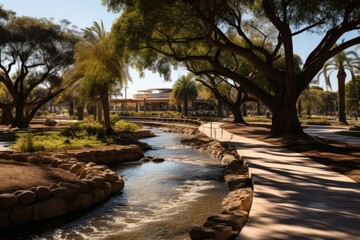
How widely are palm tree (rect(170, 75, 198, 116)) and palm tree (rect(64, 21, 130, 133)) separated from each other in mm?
32381

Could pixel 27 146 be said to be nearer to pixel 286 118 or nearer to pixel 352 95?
pixel 286 118

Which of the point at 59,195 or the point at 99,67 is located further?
the point at 99,67

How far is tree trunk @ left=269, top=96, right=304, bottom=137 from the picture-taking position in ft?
67.5

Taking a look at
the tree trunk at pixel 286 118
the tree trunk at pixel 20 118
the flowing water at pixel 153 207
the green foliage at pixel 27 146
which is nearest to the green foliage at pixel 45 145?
the green foliage at pixel 27 146

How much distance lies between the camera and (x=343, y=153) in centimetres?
1494

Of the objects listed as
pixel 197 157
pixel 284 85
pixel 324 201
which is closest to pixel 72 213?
pixel 324 201

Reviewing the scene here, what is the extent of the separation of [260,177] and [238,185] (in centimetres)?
92

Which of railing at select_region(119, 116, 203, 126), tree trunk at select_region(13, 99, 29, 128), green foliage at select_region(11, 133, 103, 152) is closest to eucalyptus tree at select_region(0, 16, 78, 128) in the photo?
tree trunk at select_region(13, 99, 29, 128)

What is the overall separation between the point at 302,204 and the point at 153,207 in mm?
3895

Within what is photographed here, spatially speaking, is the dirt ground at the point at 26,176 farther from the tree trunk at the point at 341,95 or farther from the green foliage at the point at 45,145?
the tree trunk at the point at 341,95

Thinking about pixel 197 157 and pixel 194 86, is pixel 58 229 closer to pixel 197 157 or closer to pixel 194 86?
pixel 197 157

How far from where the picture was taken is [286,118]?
2081 centimetres

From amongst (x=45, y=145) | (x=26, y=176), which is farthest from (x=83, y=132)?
(x=26, y=176)

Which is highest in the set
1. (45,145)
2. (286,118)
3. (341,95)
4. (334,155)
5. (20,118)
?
(341,95)
